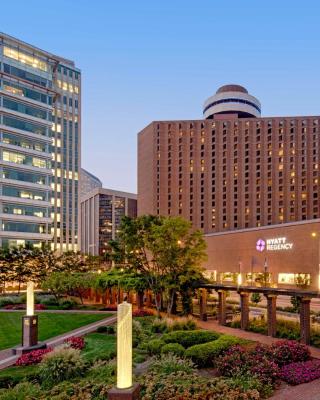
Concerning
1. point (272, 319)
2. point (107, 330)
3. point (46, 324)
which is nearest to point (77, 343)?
point (107, 330)

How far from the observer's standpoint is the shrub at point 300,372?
51.8 ft

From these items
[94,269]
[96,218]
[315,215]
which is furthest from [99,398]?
[96,218]

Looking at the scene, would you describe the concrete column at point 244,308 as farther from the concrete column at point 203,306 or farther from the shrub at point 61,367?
the shrub at point 61,367

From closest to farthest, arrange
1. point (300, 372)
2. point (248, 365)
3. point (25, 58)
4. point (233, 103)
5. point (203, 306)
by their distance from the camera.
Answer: point (300, 372)
point (248, 365)
point (203, 306)
point (25, 58)
point (233, 103)

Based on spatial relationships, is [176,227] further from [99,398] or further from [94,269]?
[94,269]

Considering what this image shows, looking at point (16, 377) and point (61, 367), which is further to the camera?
point (16, 377)

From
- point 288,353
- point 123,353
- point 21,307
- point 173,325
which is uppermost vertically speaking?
point 123,353

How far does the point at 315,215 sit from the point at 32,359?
12666 centimetres

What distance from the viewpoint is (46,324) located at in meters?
34.4

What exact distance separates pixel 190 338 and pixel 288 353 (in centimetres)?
530

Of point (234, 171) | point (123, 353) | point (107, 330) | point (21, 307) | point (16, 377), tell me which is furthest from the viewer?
point (234, 171)

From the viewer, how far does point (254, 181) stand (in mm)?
141125

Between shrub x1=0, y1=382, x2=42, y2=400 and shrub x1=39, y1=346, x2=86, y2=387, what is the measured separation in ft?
3.19

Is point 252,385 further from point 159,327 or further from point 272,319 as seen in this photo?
point 159,327
